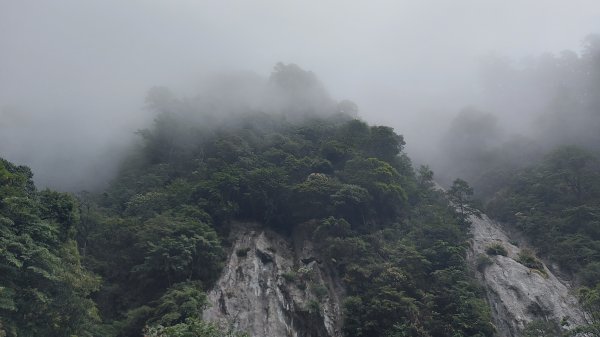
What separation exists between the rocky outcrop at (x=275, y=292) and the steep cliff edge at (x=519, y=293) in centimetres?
1080

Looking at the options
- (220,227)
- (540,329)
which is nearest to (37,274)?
(220,227)

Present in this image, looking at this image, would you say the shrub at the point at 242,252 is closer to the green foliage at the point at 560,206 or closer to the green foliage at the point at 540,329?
the green foliage at the point at 540,329

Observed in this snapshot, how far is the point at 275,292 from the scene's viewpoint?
31797mm

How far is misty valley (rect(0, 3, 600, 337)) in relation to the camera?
25.2 meters

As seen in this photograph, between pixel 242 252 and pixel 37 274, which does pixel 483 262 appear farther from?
pixel 37 274

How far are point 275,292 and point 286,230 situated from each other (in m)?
8.98

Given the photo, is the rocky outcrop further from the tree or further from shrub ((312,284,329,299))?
the tree

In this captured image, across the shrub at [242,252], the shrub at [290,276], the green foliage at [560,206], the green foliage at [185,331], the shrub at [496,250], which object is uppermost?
the green foliage at [560,206]

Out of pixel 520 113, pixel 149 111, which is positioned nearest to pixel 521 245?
pixel 520 113

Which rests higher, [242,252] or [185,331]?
[242,252]

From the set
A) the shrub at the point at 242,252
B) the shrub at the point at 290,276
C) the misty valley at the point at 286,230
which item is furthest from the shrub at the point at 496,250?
the shrub at the point at 242,252

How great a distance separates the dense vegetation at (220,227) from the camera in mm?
23203

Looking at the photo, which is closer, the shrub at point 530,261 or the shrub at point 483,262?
the shrub at point 483,262

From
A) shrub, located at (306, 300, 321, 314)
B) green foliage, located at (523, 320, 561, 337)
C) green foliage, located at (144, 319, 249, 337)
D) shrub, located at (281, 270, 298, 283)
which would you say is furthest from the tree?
green foliage, located at (144, 319, 249, 337)
